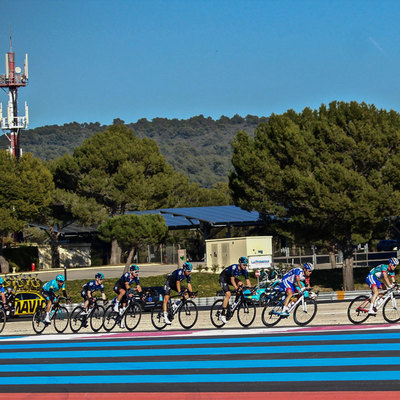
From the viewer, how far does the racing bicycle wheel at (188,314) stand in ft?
63.7

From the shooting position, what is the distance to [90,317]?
21.1m

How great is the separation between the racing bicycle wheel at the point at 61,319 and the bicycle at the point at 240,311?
4602mm

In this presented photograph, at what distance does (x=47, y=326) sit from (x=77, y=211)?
120 ft

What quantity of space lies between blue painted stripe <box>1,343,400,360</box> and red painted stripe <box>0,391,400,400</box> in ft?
12.4

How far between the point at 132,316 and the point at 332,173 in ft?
71.3

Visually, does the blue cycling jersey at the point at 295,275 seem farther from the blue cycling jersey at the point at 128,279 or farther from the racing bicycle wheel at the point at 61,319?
the racing bicycle wheel at the point at 61,319

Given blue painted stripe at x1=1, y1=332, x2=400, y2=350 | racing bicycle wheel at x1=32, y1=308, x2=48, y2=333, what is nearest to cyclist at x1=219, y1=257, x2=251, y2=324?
blue painted stripe at x1=1, y1=332, x2=400, y2=350

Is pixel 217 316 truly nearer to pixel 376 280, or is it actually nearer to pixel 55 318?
pixel 376 280

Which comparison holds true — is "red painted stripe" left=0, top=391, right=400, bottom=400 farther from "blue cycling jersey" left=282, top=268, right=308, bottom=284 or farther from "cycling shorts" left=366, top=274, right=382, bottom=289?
"cycling shorts" left=366, top=274, right=382, bottom=289

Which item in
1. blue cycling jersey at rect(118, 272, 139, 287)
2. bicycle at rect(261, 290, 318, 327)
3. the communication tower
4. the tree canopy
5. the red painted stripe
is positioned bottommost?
the red painted stripe

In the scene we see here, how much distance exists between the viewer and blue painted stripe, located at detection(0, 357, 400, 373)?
504 inches

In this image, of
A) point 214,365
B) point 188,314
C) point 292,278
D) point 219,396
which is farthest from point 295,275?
point 219,396

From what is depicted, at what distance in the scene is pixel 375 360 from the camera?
12.9m

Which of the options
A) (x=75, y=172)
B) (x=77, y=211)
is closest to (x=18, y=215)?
(x=77, y=211)
